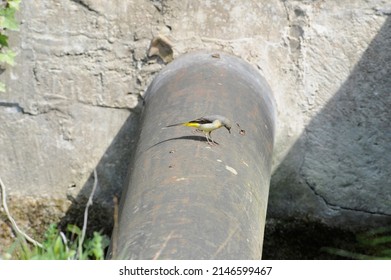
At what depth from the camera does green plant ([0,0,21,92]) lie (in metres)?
4.68

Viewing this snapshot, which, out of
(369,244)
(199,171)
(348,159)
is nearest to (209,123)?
(199,171)

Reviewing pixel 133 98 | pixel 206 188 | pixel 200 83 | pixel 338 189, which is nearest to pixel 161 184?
pixel 206 188

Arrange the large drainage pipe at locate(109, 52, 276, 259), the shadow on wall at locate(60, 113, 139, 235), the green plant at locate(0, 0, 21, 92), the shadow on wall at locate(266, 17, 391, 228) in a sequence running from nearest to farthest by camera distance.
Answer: the large drainage pipe at locate(109, 52, 276, 259), the green plant at locate(0, 0, 21, 92), the shadow on wall at locate(266, 17, 391, 228), the shadow on wall at locate(60, 113, 139, 235)

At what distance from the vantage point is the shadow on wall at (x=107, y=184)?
16.4 feet

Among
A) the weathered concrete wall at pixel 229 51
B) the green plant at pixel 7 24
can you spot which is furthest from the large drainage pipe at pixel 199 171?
the green plant at pixel 7 24

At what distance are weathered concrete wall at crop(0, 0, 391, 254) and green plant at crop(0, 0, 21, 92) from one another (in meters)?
0.07

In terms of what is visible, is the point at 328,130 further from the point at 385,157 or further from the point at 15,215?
the point at 15,215

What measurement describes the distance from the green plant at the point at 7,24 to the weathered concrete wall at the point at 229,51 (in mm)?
66

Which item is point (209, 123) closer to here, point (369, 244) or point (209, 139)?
point (209, 139)

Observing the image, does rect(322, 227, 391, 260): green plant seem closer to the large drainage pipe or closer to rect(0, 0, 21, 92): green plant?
the large drainage pipe

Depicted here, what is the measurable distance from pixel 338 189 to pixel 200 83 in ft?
4.05

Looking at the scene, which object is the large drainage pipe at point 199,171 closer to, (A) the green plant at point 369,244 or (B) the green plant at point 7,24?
(B) the green plant at point 7,24

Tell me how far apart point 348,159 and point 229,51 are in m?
0.90

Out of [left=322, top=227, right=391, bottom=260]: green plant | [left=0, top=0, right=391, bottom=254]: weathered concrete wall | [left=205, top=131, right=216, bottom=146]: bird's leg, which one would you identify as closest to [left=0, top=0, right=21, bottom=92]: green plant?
[left=0, top=0, right=391, bottom=254]: weathered concrete wall
